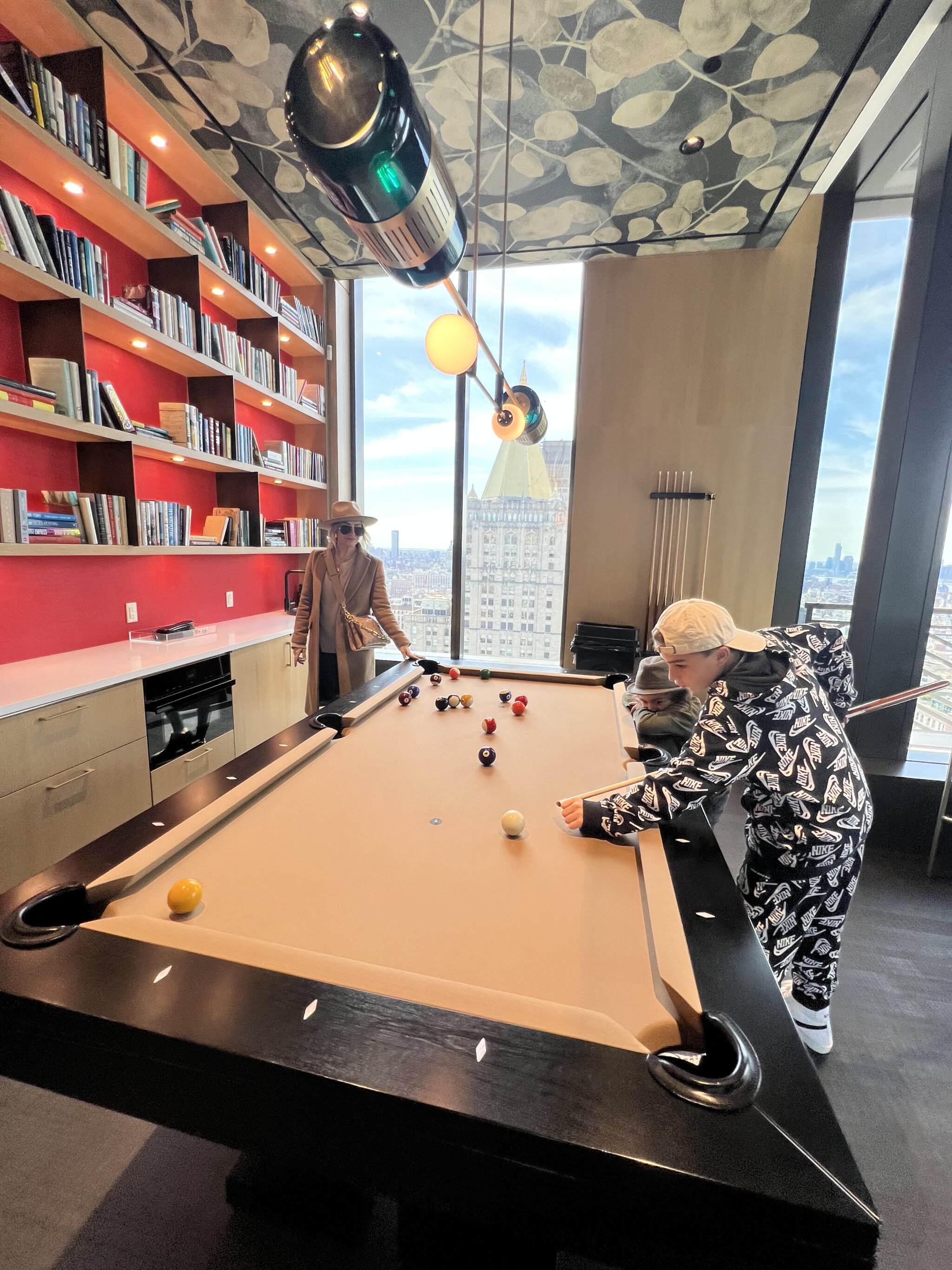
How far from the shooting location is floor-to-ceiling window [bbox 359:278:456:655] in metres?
4.11

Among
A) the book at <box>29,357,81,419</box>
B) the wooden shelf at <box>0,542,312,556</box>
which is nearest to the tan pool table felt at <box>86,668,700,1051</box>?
the wooden shelf at <box>0,542,312,556</box>

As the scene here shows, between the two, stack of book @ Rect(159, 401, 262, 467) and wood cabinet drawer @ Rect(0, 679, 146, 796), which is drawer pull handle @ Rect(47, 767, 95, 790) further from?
stack of book @ Rect(159, 401, 262, 467)

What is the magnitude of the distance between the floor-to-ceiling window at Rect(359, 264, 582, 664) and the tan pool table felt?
2.72m

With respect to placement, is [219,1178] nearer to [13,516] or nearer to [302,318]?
[13,516]

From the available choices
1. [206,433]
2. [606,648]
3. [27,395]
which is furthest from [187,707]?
[606,648]

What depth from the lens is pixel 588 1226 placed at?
0.53 m

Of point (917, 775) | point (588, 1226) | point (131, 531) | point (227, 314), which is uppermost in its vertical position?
point (227, 314)

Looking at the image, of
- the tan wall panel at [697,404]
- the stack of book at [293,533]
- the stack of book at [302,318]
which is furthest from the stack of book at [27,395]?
the tan wall panel at [697,404]

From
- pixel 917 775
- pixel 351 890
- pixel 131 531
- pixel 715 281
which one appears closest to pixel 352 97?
pixel 351 890

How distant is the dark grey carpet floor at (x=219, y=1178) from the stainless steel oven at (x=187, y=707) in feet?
3.85

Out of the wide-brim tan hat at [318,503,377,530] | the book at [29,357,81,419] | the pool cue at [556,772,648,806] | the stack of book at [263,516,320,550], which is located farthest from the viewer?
the stack of book at [263,516,320,550]

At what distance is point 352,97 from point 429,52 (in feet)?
6.49

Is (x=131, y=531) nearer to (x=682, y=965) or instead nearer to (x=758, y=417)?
(x=682, y=965)

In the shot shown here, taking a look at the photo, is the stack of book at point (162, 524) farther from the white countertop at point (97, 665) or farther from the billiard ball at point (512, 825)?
the billiard ball at point (512, 825)
